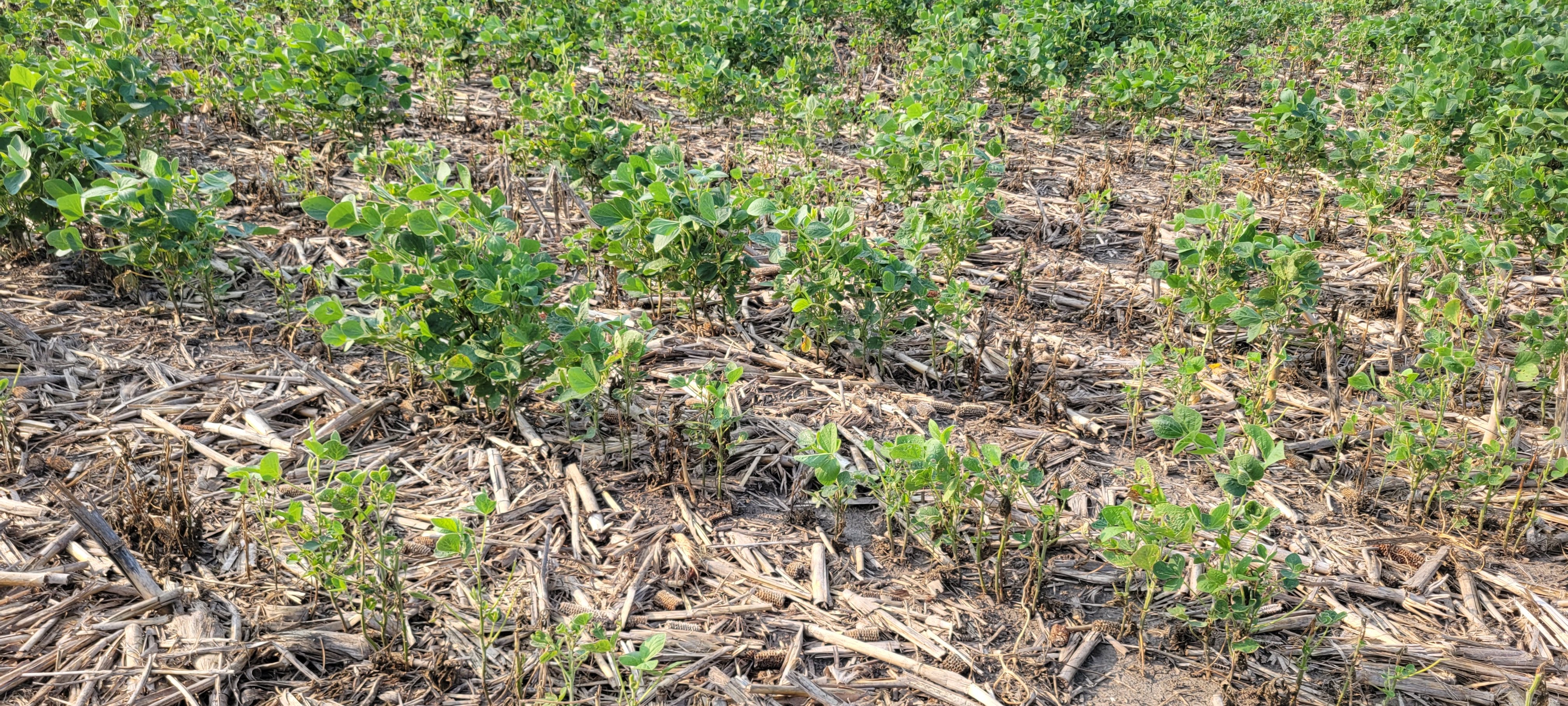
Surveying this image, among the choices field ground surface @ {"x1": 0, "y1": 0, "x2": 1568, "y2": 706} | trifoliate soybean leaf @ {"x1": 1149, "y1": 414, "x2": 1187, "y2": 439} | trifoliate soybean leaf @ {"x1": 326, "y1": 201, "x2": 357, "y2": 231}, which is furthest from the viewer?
trifoliate soybean leaf @ {"x1": 326, "y1": 201, "x2": 357, "y2": 231}

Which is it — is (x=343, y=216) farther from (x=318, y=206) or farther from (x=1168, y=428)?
(x=1168, y=428)

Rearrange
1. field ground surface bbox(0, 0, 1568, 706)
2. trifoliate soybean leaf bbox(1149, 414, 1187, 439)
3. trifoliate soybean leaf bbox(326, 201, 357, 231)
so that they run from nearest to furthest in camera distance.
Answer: field ground surface bbox(0, 0, 1568, 706) < trifoliate soybean leaf bbox(1149, 414, 1187, 439) < trifoliate soybean leaf bbox(326, 201, 357, 231)

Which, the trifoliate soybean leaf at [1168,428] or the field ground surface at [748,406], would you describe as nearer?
the field ground surface at [748,406]

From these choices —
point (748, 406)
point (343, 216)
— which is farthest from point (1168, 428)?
point (343, 216)

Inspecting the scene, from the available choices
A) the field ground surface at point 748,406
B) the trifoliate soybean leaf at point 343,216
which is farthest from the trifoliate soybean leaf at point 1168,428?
the trifoliate soybean leaf at point 343,216

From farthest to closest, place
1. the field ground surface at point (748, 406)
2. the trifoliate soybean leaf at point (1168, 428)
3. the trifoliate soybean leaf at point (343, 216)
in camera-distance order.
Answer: the trifoliate soybean leaf at point (343, 216) < the trifoliate soybean leaf at point (1168, 428) < the field ground surface at point (748, 406)

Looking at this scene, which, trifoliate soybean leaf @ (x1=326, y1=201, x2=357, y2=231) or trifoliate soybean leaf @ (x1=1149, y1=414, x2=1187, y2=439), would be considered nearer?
trifoliate soybean leaf @ (x1=1149, y1=414, x2=1187, y2=439)

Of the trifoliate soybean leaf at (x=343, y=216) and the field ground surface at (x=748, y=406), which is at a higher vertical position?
the trifoliate soybean leaf at (x=343, y=216)

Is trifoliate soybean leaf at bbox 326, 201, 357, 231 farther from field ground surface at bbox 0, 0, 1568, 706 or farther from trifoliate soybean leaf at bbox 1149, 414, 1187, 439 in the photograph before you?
trifoliate soybean leaf at bbox 1149, 414, 1187, 439

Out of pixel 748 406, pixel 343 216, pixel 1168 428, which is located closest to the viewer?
pixel 1168 428

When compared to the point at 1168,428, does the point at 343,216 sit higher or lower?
higher

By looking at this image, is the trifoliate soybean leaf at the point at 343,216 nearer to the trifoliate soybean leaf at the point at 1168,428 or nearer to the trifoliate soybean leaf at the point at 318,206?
the trifoliate soybean leaf at the point at 318,206

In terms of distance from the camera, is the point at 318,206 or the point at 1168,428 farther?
the point at 318,206

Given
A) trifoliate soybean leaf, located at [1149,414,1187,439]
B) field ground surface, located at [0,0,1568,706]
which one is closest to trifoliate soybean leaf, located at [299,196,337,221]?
field ground surface, located at [0,0,1568,706]
